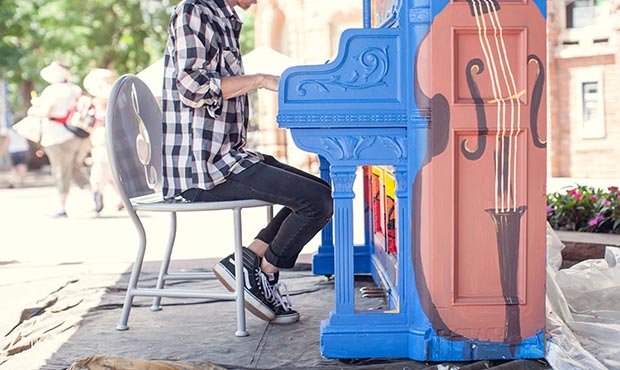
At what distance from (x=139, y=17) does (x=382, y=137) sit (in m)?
22.4

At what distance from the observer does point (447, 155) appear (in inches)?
109

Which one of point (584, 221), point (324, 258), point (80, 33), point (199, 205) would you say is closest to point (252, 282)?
point (199, 205)

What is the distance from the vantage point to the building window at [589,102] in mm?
14977

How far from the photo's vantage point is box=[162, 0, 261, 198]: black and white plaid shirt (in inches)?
125

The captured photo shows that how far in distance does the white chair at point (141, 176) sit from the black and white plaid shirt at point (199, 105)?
0.13 m

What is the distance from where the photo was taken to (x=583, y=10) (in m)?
15.4

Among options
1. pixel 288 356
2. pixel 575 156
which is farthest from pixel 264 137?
pixel 288 356

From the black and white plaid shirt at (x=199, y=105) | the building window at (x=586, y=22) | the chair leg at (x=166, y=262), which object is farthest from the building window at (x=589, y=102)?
the black and white plaid shirt at (x=199, y=105)

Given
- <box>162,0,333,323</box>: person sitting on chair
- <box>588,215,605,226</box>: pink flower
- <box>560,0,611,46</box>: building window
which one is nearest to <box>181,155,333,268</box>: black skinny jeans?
<box>162,0,333,323</box>: person sitting on chair

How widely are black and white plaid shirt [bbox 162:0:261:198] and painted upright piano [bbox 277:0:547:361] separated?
0.54 m

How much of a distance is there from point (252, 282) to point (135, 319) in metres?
0.67

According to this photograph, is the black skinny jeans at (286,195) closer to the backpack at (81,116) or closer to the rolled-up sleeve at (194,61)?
the rolled-up sleeve at (194,61)

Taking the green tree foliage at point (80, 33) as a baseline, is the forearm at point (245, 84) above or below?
below

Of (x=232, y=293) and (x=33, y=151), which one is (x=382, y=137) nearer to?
(x=232, y=293)
